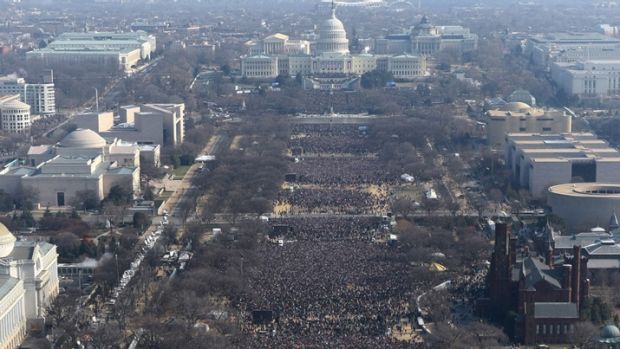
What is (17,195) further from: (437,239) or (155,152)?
(437,239)

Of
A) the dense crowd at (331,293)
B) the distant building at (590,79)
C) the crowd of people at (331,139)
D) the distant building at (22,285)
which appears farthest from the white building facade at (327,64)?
the distant building at (22,285)

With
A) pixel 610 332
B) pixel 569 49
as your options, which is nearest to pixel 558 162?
pixel 610 332

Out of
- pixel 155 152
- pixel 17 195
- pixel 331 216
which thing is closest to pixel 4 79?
pixel 155 152

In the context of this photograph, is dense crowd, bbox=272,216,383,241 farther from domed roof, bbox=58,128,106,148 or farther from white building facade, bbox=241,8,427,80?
white building facade, bbox=241,8,427,80

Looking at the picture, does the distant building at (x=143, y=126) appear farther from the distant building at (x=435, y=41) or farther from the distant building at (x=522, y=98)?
the distant building at (x=435, y=41)

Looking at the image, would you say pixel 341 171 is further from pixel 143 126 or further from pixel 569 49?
pixel 569 49

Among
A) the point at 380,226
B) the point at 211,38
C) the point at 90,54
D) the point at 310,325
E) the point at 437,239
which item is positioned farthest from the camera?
the point at 211,38
